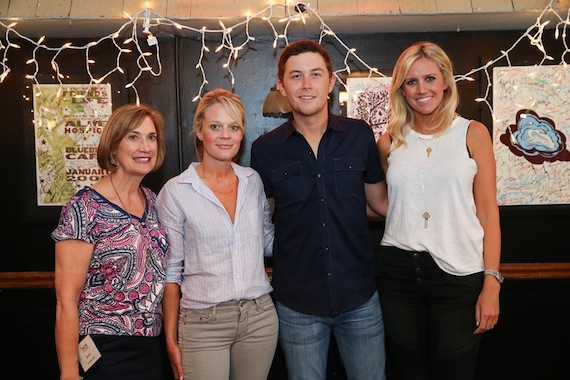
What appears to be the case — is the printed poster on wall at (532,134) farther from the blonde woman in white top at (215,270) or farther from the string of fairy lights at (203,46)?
the blonde woman in white top at (215,270)

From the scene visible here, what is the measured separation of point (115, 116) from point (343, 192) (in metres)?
0.96

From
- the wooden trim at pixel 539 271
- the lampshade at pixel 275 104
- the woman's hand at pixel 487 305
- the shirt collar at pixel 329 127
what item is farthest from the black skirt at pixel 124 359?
the wooden trim at pixel 539 271

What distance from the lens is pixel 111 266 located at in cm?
191

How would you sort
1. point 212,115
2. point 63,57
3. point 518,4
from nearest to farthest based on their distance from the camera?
point 212,115 → point 518,4 → point 63,57

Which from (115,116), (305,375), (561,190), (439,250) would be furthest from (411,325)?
(561,190)

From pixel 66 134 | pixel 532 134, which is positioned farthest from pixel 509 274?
pixel 66 134

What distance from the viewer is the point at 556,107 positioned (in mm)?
3205

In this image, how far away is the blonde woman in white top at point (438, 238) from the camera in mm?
2068

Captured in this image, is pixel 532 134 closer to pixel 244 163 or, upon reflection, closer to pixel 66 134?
pixel 244 163

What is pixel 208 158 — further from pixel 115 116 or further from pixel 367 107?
pixel 367 107

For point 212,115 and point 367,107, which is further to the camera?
point 367,107

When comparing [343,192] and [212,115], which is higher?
[212,115]

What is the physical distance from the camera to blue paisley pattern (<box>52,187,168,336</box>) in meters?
1.86

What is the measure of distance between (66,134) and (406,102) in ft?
6.81
